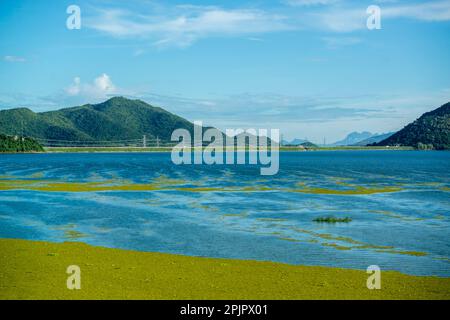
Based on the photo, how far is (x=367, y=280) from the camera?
68.4ft

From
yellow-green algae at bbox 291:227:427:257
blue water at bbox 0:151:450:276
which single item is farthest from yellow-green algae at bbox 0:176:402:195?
yellow-green algae at bbox 291:227:427:257

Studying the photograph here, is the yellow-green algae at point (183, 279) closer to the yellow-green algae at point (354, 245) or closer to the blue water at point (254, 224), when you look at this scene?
the blue water at point (254, 224)

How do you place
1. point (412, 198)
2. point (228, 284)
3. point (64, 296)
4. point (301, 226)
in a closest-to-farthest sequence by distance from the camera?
1. point (64, 296)
2. point (228, 284)
3. point (301, 226)
4. point (412, 198)

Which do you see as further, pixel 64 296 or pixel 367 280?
pixel 367 280

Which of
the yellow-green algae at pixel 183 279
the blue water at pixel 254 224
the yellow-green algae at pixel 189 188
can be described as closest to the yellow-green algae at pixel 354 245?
the blue water at pixel 254 224

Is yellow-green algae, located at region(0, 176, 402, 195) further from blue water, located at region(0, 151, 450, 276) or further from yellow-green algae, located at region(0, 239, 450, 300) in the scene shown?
yellow-green algae, located at region(0, 239, 450, 300)

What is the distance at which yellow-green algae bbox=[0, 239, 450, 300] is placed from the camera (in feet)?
61.6

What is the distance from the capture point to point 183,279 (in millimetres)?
20875

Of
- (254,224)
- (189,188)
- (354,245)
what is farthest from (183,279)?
(189,188)

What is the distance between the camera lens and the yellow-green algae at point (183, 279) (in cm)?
1877
